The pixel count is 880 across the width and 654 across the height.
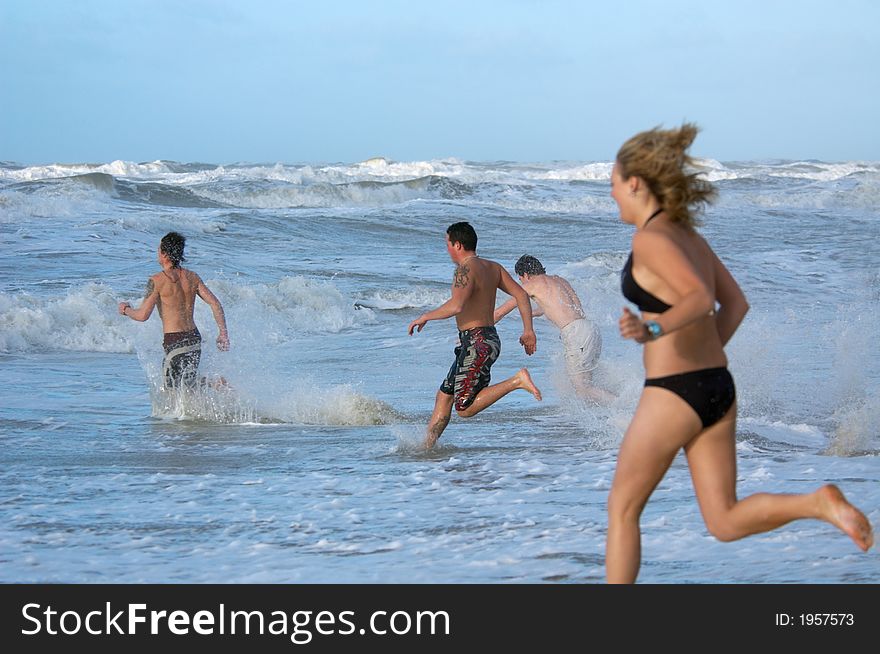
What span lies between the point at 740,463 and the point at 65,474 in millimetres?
4252

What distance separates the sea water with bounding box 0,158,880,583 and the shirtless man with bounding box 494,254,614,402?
9.8 inches

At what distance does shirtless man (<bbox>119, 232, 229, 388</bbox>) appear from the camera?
922 cm

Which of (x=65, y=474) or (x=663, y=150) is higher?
(x=663, y=150)

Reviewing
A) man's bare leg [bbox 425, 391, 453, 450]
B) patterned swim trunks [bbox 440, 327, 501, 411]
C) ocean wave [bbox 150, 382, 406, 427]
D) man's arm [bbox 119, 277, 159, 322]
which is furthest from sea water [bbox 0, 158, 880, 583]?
man's arm [bbox 119, 277, 159, 322]

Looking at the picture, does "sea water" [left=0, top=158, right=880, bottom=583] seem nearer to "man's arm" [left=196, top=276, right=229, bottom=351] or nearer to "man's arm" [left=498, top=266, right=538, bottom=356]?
"man's arm" [left=196, top=276, right=229, bottom=351]

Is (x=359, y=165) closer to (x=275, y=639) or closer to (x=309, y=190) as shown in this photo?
(x=309, y=190)

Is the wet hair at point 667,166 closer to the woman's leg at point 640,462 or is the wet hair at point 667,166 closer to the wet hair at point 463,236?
the woman's leg at point 640,462

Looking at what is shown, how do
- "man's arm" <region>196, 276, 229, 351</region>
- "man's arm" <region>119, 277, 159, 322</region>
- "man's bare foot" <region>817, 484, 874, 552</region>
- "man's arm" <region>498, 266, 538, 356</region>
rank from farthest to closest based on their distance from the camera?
"man's arm" <region>196, 276, 229, 351</region> < "man's arm" <region>119, 277, 159, 322</region> < "man's arm" <region>498, 266, 538, 356</region> < "man's bare foot" <region>817, 484, 874, 552</region>

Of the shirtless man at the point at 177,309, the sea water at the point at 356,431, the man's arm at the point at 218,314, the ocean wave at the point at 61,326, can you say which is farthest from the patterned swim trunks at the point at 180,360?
the ocean wave at the point at 61,326

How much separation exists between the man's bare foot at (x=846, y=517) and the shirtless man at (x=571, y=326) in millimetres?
5705

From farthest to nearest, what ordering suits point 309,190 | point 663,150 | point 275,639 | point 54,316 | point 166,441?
point 309,190 < point 54,316 < point 166,441 < point 275,639 < point 663,150

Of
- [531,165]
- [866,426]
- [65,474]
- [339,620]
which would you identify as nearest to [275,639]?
[339,620]

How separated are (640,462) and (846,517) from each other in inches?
26.2

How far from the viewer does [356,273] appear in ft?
66.6
